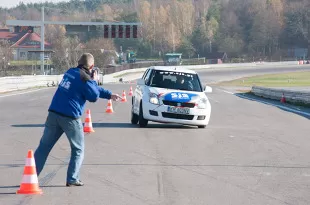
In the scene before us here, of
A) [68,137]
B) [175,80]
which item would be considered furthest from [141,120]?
[68,137]

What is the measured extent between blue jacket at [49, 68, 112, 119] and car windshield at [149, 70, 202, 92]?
997cm

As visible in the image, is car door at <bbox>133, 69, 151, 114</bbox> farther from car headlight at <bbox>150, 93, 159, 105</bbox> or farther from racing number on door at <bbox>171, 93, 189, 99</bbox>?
→ racing number on door at <bbox>171, 93, 189, 99</bbox>

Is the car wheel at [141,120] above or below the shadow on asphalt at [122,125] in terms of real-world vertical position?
above

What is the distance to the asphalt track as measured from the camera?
370 inches

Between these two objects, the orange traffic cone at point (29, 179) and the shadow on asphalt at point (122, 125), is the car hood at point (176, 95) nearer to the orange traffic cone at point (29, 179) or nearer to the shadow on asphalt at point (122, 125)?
the shadow on asphalt at point (122, 125)

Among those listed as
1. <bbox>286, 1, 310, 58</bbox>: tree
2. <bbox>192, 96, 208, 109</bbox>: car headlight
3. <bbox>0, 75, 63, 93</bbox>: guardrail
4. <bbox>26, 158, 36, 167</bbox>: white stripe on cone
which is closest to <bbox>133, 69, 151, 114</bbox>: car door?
<bbox>192, 96, 208, 109</bbox>: car headlight

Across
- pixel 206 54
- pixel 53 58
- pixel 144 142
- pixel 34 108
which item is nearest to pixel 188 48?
pixel 206 54

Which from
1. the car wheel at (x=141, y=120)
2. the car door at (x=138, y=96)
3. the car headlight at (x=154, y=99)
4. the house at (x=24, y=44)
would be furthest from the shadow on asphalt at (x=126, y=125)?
the house at (x=24, y=44)

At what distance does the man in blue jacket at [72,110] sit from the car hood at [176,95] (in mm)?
8874

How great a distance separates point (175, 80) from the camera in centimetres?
1991

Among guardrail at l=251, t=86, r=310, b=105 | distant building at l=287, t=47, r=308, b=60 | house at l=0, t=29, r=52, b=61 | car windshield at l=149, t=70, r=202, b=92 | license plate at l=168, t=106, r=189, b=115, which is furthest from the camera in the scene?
house at l=0, t=29, r=52, b=61

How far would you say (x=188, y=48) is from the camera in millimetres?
159500

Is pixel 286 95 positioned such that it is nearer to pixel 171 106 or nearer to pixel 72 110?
pixel 171 106

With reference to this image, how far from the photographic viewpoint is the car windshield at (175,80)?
19797 millimetres
